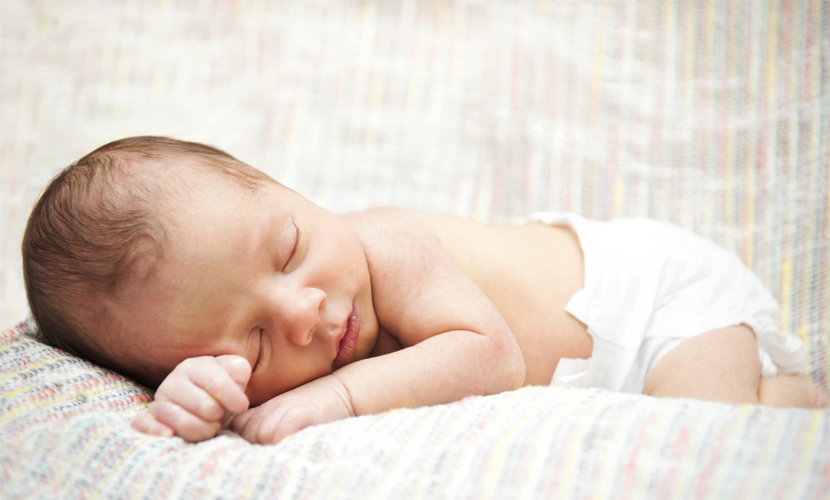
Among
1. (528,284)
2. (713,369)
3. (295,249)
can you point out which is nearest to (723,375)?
(713,369)

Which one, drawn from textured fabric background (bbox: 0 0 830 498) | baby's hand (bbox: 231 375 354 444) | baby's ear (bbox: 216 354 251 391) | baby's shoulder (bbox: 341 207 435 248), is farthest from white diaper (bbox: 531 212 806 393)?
A: baby's ear (bbox: 216 354 251 391)

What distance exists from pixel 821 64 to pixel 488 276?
105 centimetres

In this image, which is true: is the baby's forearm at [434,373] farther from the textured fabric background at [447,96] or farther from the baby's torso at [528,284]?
the textured fabric background at [447,96]

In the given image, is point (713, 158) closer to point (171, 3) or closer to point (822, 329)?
point (822, 329)

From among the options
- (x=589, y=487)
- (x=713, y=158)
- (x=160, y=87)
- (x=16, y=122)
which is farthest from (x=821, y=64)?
(x=16, y=122)

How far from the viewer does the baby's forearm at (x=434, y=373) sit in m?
0.86

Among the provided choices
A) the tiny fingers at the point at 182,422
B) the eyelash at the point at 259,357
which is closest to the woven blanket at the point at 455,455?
the tiny fingers at the point at 182,422

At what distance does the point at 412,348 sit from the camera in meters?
0.92

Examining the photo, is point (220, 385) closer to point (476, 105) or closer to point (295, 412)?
point (295, 412)

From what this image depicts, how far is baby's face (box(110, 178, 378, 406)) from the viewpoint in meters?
0.82

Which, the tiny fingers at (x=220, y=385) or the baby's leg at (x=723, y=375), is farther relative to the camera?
the baby's leg at (x=723, y=375)

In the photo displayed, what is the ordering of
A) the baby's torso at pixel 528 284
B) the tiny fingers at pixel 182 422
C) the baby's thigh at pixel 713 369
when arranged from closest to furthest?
1. the tiny fingers at pixel 182 422
2. the baby's thigh at pixel 713 369
3. the baby's torso at pixel 528 284

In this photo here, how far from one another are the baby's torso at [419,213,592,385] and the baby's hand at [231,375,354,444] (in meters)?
0.38

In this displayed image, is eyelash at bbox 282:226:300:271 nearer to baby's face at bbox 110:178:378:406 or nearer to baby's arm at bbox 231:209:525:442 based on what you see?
baby's face at bbox 110:178:378:406
